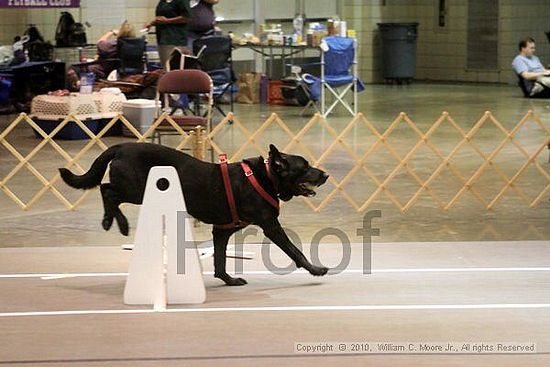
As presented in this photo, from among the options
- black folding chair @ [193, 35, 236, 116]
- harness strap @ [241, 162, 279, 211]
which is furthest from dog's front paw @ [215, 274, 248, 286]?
black folding chair @ [193, 35, 236, 116]

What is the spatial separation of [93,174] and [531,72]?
467 inches

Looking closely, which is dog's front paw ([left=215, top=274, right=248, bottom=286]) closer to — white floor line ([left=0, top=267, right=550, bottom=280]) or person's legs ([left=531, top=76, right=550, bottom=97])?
white floor line ([left=0, top=267, right=550, bottom=280])

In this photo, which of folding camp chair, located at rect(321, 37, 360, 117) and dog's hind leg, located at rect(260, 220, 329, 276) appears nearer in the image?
dog's hind leg, located at rect(260, 220, 329, 276)

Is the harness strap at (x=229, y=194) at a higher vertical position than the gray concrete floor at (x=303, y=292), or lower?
higher

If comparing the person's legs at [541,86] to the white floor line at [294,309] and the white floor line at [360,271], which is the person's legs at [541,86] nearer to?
the white floor line at [360,271]

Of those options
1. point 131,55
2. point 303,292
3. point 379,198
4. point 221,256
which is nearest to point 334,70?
point 131,55

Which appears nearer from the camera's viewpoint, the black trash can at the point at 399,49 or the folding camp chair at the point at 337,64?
the folding camp chair at the point at 337,64

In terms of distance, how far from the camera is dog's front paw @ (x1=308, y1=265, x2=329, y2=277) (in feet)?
20.4

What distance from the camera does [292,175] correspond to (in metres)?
6.02

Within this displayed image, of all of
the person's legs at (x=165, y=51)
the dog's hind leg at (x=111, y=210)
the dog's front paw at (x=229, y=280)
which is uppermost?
the person's legs at (x=165, y=51)

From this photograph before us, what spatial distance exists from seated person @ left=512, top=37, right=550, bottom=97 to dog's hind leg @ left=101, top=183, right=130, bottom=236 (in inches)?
464

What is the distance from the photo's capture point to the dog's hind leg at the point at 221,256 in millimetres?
6164

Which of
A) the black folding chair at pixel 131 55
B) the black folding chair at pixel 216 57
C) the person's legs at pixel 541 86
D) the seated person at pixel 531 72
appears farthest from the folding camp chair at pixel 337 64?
the person's legs at pixel 541 86

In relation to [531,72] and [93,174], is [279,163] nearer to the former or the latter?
[93,174]
